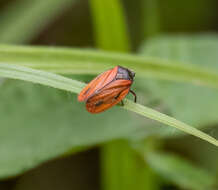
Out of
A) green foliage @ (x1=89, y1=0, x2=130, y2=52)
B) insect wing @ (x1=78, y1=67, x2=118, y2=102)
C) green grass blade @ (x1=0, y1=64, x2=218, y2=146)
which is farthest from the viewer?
green foliage @ (x1=89, y1=0, x2=130, y2=52)

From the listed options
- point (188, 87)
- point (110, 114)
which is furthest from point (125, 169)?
point (188, 87)

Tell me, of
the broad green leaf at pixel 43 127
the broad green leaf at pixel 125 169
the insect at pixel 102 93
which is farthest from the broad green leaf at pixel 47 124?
the insect at pixel 102 93

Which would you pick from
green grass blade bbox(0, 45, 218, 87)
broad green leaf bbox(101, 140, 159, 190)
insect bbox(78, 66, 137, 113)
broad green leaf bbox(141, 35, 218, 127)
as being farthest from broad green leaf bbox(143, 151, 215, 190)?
insect bbox(78, 66, 137, 113)

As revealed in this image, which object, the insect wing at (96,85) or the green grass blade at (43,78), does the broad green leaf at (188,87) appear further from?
the green grass blade at (43,78)

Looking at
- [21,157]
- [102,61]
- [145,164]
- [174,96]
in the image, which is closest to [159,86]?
[174,96]

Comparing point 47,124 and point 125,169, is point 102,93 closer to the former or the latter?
point 47,124

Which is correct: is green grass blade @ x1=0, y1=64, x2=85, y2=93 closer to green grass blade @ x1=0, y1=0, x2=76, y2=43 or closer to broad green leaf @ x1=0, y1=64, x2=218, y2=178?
broad green leaf @ x1=0, y1=64, x2=218, y2=178

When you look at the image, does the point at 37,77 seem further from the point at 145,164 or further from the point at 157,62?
the point at 145,164
